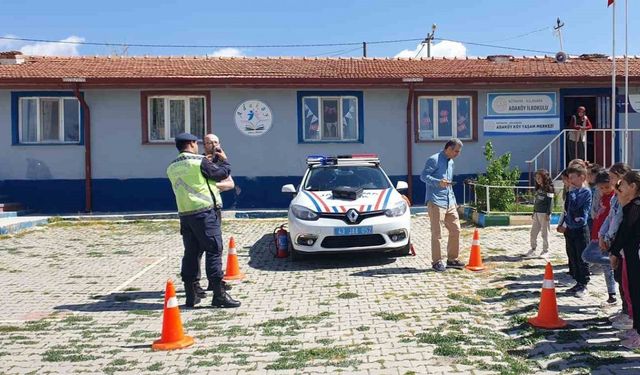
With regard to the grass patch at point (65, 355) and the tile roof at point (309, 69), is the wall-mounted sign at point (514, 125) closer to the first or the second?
the tile roof at point (309, 69)

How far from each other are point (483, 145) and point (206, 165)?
36.4 feet

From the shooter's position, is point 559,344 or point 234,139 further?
point 234,139

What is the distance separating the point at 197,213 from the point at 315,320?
1680 millimetres

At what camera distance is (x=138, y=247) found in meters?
11.2

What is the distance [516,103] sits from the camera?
52.9 ft

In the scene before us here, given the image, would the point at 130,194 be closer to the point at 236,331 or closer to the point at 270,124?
the point at 270,124

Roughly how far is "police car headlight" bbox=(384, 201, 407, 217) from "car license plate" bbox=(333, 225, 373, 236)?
400 millimetres

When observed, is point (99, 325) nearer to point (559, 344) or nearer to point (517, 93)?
point (559, 344)

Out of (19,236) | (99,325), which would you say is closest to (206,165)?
(99,325)

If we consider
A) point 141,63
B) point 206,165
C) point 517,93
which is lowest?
point 206,165

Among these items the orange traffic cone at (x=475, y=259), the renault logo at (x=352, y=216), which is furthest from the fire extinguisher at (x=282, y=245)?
the orange traffic cone at (x=475, y=259)

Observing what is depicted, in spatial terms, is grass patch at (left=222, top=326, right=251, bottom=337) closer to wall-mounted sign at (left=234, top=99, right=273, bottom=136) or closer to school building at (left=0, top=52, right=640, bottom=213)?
school building at (left=0, top=52, right=640, bottom=213)

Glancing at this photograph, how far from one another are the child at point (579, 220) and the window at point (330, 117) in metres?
9.60

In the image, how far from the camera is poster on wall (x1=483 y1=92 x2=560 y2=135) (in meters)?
16.1
